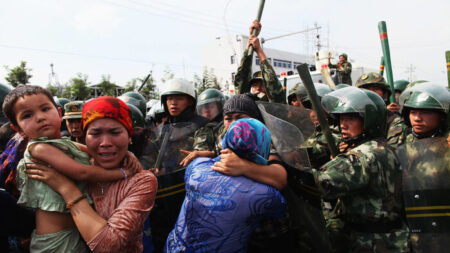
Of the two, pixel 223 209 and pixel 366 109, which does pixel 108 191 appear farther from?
pixel 366 109

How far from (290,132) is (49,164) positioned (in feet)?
4.69

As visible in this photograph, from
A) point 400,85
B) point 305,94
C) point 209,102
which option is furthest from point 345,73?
point 209,102

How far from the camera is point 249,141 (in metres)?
1.75

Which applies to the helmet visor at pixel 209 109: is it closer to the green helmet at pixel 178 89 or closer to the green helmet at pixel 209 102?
the green helmet at pixel 209 102

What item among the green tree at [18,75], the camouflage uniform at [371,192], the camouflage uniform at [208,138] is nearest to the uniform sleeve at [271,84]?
the camouflage uniform at [208,138]

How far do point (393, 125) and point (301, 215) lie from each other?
282 cm

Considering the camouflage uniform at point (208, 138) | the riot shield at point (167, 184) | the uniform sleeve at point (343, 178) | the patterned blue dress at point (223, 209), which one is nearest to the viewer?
the patterned blue dress at point (223, 209)

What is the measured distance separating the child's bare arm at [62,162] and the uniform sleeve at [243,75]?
266 centimetres

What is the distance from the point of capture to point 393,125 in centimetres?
408

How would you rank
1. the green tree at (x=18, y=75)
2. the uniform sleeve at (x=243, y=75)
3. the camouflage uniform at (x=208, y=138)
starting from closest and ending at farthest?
the camouflage uniform at (x=208, y=138), the uniform sleeve at (x=243, y=75), the green tree at (x=18, y=75)

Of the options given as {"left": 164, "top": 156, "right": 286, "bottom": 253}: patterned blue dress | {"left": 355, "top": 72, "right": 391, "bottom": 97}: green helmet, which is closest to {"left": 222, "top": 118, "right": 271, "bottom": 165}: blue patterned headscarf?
{"left": 164, "top": 156, "right": 286, "bottom": 253}: patterned blue dress

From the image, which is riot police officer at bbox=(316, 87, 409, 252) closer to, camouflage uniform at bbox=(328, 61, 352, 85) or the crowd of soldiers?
the crowd of soldiers

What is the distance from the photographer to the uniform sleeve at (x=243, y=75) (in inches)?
156

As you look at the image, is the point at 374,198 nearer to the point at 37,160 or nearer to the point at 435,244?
the point at 435,244
